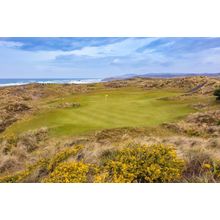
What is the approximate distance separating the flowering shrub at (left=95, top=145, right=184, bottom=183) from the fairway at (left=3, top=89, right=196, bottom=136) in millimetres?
554

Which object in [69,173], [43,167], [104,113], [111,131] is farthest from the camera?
[104,113]

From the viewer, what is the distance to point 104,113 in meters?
5.90

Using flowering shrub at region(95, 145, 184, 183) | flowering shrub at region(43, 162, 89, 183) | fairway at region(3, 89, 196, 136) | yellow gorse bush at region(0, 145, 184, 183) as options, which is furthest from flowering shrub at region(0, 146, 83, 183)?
flowering shrub at region(95, 145, 184, 183)

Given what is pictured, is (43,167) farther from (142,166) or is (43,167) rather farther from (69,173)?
(142,166)

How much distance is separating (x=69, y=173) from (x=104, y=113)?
1.28 meters

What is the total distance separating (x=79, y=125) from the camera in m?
5.80

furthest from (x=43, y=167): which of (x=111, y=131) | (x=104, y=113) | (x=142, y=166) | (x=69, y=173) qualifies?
(x=142, y=166)

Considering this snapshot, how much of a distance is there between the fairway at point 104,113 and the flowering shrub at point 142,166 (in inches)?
21.8

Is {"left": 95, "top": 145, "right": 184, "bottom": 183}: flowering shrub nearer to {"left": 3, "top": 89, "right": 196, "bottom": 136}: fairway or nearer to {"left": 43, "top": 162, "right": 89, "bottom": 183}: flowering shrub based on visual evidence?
{"left": 43, "top": 162, "right": 89, "bottom": 183}: flowering shrub

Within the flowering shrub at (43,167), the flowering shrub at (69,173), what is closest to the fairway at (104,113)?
the flowering shrub at (43,167)
